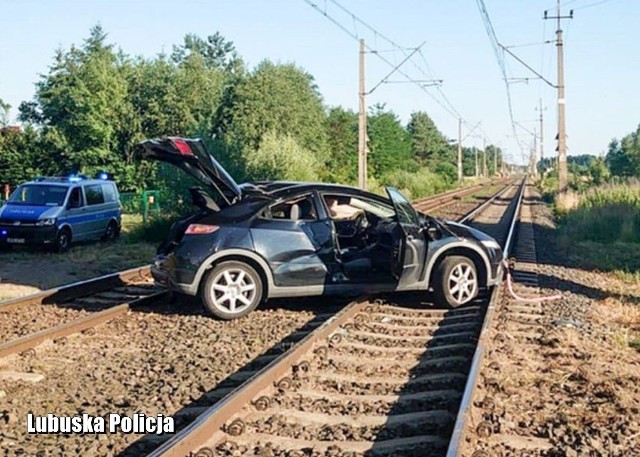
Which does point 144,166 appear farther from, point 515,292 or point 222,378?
point 222,378

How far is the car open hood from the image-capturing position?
9531 mm

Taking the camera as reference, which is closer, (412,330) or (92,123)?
(412,330)

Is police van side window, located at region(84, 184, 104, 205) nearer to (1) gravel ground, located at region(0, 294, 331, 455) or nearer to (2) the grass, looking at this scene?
(1) gravel ground, located at region(0, 294, 331, 455)

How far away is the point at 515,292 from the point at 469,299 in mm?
1665

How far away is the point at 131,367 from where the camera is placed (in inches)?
276

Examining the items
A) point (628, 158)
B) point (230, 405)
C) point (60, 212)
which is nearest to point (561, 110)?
point (60, 212)

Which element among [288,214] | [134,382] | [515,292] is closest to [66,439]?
[134,382]

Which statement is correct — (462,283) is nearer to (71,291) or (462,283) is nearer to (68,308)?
(68,308)

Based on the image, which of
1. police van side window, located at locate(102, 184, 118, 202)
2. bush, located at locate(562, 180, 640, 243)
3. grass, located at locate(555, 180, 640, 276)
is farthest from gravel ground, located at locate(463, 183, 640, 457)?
police van side window, located at locate(102, 184, 118, 202)

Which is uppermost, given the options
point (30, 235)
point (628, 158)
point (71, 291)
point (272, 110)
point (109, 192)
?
point (272, 110)

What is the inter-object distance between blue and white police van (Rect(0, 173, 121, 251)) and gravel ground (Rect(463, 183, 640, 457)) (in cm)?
1151

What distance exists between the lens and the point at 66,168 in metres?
56.5

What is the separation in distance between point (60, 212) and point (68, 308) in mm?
8678

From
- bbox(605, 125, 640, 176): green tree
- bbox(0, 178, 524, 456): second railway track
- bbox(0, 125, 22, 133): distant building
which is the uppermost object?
bbox(0, 125, 22, 133): distant building
